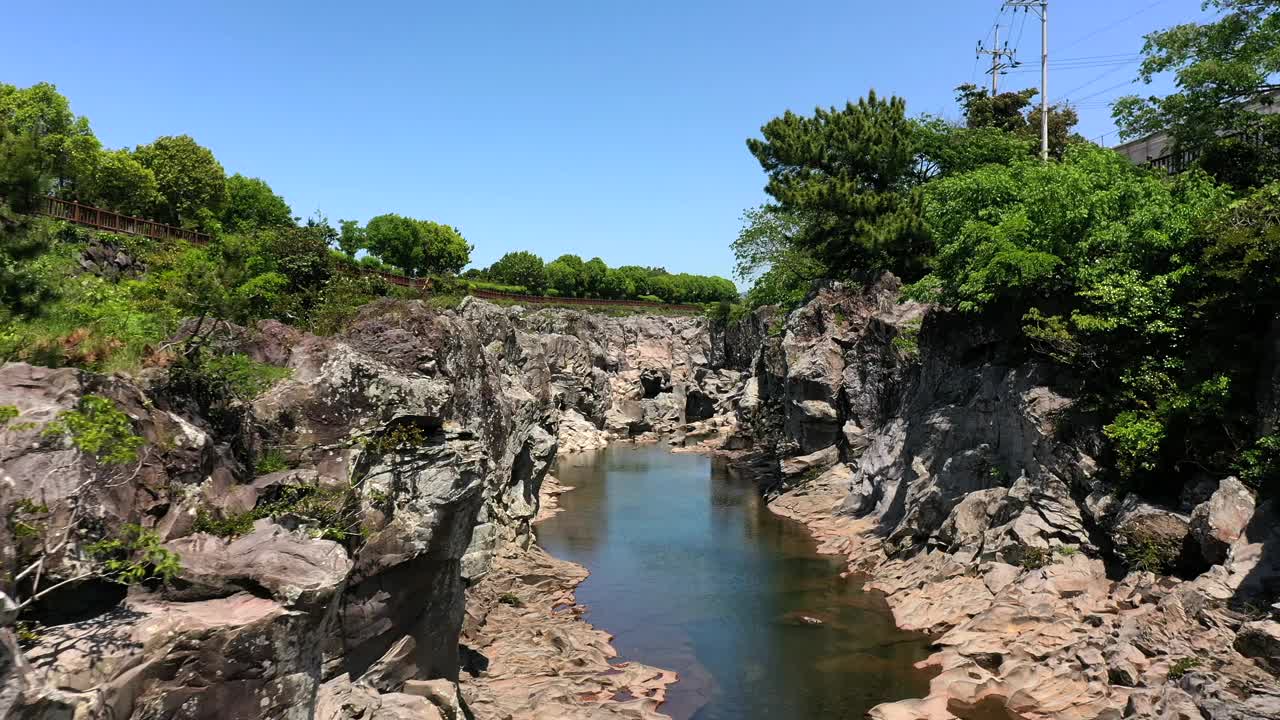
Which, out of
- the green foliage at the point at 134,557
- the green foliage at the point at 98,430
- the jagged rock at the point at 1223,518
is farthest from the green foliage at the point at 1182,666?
the green foliage at the point at 98,430

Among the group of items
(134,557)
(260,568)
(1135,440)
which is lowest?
(260,568)

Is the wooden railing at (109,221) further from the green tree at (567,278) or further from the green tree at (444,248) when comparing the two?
the green tree at (567,278)

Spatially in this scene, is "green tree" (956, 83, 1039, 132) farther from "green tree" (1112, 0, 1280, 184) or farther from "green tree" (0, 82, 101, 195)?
"green tree" (0, 82, 101, 195)

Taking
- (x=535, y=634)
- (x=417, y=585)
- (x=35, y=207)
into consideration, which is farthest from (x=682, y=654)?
(x=35, y=207)

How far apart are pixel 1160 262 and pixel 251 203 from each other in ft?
137

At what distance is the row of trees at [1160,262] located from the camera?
675 inches

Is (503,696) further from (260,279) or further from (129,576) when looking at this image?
(260,279)

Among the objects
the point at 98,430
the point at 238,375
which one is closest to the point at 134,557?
the point at 98,430

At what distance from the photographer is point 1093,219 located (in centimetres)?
2198

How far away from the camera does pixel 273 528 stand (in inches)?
419

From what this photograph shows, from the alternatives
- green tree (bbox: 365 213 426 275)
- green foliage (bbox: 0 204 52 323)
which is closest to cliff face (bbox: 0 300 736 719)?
green foliage (bbox: 0 204 52 323)

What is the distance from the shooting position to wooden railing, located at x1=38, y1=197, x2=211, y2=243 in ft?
74.4

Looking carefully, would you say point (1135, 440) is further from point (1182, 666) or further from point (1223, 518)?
point (1182, 666)

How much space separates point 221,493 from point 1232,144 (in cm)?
2737
